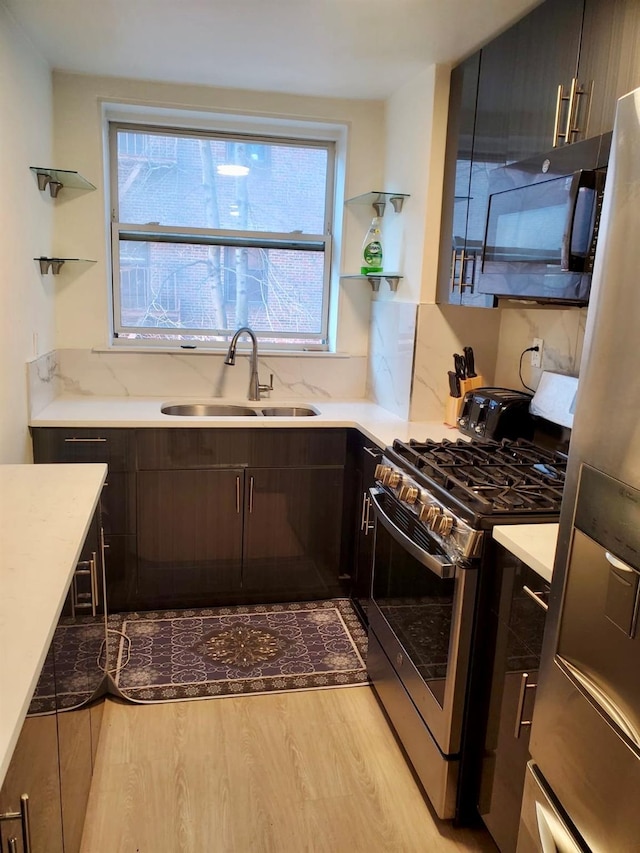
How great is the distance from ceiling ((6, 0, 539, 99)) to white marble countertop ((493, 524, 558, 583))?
1.68m

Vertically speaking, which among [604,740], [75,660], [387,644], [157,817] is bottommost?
[157,817]

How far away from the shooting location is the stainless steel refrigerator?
1.05 m

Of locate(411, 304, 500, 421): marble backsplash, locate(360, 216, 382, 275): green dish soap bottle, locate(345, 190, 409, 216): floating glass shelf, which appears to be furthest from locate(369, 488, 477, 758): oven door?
locate(345, 190, 409, 216): floating glass shelf

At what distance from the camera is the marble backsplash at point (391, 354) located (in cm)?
300

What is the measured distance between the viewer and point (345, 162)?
11.1 feet

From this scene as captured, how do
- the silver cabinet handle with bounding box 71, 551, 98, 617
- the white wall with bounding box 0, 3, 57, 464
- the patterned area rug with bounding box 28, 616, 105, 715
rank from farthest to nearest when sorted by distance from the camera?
the white wall with bounding box 0, 3, 57, 464, the silver cabinet handle with bounding box 71, 551, 98, 617, the patterned area rug with bounding box 28, 616, 105, 715

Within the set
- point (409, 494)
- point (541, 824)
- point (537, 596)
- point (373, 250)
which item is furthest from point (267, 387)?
point (541, 824)

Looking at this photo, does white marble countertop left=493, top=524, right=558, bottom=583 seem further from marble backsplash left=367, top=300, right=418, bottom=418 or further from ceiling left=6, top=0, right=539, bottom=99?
ceiling left=6, top=0, right=539, bottom=99

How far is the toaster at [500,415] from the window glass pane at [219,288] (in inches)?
49.8

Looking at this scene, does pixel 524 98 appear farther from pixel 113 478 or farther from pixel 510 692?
pixel 113 478

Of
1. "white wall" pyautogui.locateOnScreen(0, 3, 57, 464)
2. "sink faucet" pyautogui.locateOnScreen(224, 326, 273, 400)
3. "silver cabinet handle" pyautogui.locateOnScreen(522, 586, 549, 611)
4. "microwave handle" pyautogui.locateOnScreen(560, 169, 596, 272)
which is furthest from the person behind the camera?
"sink faucet" pyautogui.locateOnScreen(224, 326, 273, 400)

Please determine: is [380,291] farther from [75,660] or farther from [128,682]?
[75,660]

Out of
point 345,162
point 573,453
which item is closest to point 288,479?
point 345,162

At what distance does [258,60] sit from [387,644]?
237 cm
